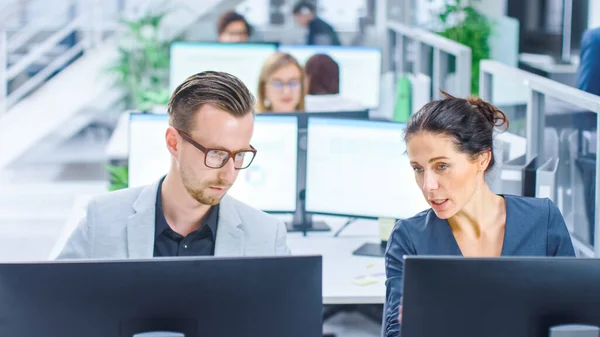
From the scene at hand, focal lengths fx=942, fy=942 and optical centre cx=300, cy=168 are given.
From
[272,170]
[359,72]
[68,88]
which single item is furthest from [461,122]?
[68,88]

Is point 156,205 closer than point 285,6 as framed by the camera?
Yes

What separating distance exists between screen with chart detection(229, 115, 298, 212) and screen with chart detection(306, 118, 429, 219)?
8 cm

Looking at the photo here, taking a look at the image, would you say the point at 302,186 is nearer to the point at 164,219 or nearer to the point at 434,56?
the point at 164,219

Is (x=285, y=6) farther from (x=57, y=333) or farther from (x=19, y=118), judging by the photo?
(x=57, y=333)

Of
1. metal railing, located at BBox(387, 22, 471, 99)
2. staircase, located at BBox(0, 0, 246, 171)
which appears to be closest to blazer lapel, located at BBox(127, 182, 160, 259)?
metal railing, located at BBox(387, 22, 471, 99)

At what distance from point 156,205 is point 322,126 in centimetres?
114

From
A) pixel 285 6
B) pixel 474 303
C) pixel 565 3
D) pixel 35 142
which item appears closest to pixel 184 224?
pixel 474 303

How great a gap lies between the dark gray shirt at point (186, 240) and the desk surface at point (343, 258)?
0.60m

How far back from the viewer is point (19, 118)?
7691 mm

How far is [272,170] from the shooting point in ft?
10.7

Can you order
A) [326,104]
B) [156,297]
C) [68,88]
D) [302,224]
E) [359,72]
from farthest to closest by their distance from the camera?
[68,88] → [359,72] → [326,104] → [302,224] → [156,297]

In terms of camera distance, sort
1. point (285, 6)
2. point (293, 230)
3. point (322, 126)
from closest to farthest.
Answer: point (322, 126) → point (293, 230) → point (285, 6)

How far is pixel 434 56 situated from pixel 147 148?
1.79 m

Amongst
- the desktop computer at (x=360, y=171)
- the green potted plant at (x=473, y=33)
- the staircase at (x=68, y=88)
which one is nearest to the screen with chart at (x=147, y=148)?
the desktop computer at (x=360, y=171)
